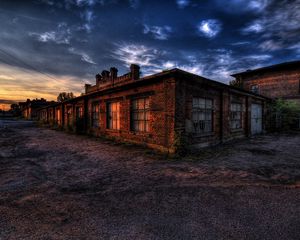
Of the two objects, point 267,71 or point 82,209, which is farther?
point 267,71

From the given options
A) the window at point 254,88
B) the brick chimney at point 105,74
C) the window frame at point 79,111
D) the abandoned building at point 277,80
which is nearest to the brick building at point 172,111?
the window frame at point 79,111

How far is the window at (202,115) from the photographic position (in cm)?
864

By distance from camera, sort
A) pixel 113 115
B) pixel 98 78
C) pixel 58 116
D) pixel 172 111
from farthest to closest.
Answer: pixel 98 78, pixel 58 116, pixel 113 115, pixel 172 111

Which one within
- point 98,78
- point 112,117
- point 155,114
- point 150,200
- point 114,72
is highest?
point 114,72

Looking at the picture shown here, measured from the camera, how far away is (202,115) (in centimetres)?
909

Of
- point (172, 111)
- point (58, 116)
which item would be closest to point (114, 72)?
point (58, 116)

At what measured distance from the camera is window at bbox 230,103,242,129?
38.2 ft

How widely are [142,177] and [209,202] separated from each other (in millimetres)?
1934

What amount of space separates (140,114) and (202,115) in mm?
3227

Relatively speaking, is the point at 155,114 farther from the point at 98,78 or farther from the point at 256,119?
the point at 98,78

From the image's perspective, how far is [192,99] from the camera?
8.36 meters

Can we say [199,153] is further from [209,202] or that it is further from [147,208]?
[147,208]

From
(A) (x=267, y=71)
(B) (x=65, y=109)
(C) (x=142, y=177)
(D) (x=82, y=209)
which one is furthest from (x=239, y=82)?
(D) (x=82, y=209)

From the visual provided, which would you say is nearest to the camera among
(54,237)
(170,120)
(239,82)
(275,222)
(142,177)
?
(54,237)
